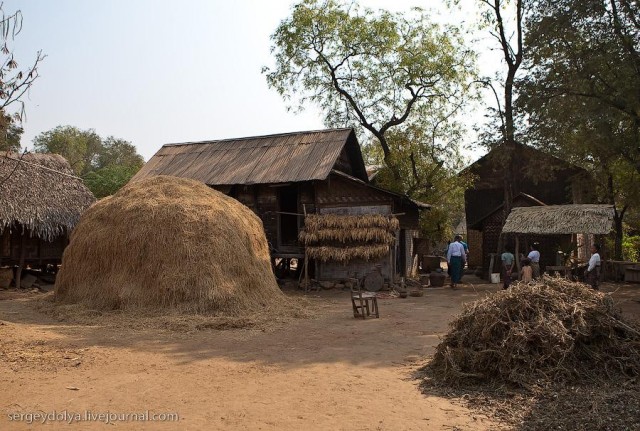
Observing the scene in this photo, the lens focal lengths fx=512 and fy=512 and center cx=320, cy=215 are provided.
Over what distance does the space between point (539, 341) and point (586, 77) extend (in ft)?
34.2

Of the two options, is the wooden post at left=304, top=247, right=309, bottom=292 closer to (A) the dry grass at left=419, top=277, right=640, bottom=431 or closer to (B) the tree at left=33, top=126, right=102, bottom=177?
(A) the dry grass at left=419, top=277, right=640, bottom=431

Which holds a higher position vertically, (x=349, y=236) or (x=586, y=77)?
(x=586, y=77)

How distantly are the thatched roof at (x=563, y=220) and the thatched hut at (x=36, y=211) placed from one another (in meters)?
14.0

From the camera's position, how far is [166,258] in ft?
35.8

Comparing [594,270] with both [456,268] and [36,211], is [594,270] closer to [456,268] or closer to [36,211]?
[456,268]

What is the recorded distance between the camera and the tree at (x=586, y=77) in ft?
43.5

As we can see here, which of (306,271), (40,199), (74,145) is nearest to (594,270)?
(306,271)

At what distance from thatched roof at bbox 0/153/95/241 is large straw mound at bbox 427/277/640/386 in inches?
500

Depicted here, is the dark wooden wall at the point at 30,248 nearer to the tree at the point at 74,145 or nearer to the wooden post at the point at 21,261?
the wooden post at the point at 21,261

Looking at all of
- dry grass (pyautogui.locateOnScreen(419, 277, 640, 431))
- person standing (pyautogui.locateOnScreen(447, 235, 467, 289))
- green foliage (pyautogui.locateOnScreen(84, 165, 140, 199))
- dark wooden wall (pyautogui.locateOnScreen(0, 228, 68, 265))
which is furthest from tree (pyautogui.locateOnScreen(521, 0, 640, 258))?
green foliage (pyautogui.locateOnScreen(84, 165, 140, 199))

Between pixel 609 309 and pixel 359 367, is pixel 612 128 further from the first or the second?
pixel 359 367

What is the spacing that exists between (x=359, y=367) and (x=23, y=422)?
388cm

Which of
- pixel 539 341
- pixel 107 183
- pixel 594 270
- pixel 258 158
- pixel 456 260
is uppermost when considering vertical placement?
pixel 107 183

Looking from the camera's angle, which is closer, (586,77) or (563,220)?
(586,77)
